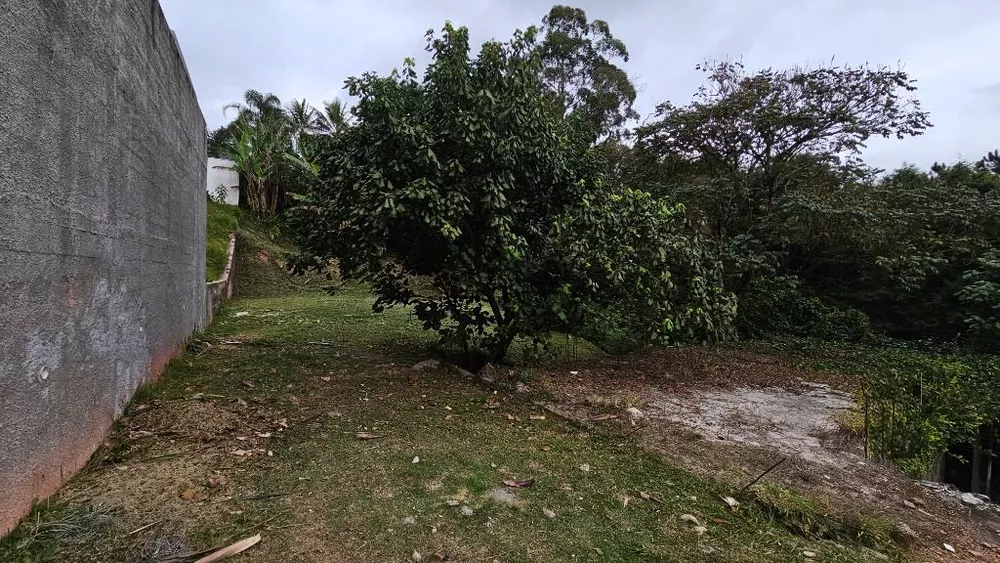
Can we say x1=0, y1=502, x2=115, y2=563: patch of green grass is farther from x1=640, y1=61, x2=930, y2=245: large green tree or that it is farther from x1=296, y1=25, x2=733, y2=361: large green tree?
x1=640, y1=61, x2=930, y2=245: large green tree

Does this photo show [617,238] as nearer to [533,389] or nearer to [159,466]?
[533,389]

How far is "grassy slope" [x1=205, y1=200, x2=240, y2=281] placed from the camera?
12.8 meters

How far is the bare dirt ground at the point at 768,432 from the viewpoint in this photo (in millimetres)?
2996

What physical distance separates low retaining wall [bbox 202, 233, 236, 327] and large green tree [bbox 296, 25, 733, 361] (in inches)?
137

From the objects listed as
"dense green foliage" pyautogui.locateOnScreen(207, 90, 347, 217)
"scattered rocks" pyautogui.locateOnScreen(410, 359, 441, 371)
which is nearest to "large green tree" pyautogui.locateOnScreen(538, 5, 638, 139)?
"dense green foliage" pyautogui.locateOnScreen(207, 90, 347, 217)

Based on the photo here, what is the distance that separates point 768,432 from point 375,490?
3.31 m

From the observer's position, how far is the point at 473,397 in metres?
4.77

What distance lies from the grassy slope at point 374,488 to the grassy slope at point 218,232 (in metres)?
8.98

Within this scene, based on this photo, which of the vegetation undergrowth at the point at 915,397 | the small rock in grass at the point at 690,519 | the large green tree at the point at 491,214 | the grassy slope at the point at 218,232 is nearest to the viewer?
the small rock in grass at the point at 690,519

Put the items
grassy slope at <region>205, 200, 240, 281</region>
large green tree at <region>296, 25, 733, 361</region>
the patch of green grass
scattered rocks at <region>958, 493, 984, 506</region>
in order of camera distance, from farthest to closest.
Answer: grassy slope at <region>205, 200, 240, 281</region>
large green tree at <region>296, 25, 733, 361</region>
scattered rocks at <region>958, 493, 984, 506</region>
the patch of green grass

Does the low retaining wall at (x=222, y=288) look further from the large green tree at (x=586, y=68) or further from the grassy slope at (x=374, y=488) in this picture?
the large green tree at (x=586, y=68)

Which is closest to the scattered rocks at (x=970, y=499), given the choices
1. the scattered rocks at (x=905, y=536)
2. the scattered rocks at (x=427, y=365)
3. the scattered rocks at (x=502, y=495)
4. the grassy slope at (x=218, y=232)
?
the scattered rocks at (x=905, y=536)

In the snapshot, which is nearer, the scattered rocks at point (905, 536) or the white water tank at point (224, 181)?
the scattered rocks at point (905, 536)

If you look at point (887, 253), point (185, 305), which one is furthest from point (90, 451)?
point (887, 253)
